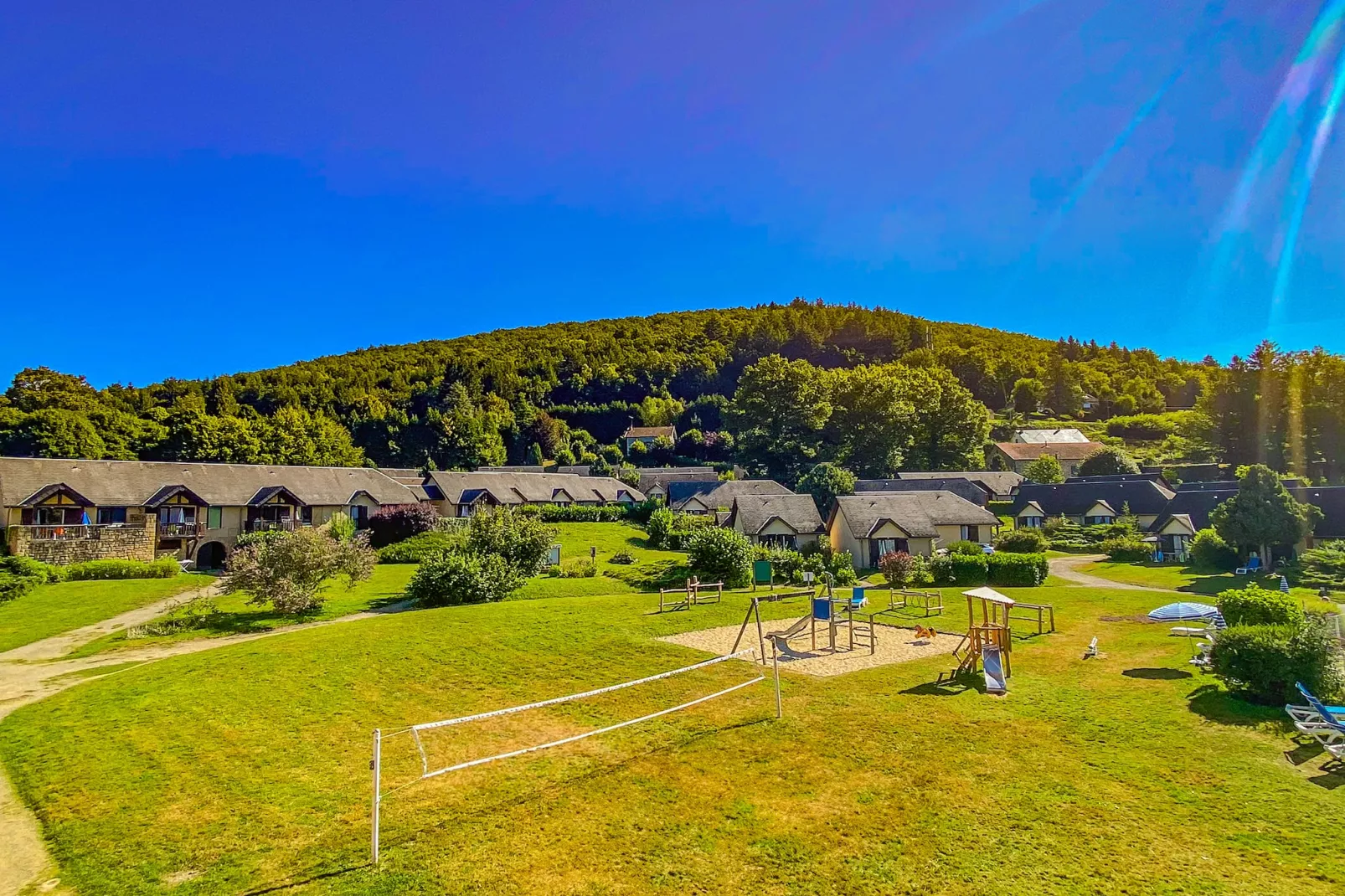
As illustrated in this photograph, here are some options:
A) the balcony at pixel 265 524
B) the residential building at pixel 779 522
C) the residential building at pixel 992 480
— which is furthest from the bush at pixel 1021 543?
the balcony at pixel 265 524

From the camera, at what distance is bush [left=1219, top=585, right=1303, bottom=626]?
49.5 ft

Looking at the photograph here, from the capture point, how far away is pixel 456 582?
2711 cm

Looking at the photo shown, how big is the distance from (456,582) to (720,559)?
476 inches

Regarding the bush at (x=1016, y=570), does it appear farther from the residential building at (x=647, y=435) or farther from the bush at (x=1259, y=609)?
the residential building at (x=647, y=435)

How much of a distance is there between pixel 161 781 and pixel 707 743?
833 cm

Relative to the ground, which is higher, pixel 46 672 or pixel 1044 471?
pixel 1044 471

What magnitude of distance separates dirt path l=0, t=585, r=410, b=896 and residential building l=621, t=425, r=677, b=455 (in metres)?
87.7

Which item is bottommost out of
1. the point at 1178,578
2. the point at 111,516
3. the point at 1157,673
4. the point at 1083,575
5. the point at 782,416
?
the point at 1083,575

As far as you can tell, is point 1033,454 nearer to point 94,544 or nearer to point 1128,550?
point 1128,550

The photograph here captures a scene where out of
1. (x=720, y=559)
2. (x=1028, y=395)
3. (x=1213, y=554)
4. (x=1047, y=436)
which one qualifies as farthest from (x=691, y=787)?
(x=1028, y=395)

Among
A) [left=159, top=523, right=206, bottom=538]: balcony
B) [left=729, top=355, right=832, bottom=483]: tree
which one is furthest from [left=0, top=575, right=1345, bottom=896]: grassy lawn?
[left=729, top=355, right=832, bottom=483]: tree

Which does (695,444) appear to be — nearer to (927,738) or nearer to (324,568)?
(324,568)

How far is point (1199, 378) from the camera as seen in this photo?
139 m

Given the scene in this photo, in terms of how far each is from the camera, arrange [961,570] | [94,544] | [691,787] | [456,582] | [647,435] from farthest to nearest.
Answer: [647,435], [94,544], [961,570], [456,582], [691,787]
